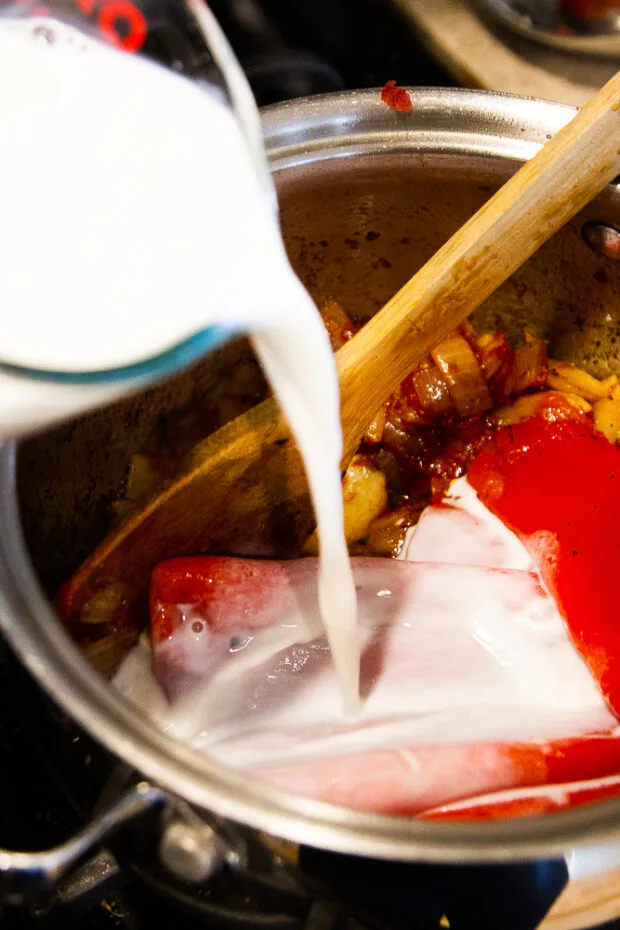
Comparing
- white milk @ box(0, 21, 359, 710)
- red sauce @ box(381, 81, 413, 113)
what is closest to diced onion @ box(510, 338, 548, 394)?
red sauce @ box(381, 81, 413, 113)

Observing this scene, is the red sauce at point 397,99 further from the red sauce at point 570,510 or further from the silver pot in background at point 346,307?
the red sauce at point 570,510

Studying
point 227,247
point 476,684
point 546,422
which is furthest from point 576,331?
point 227,247

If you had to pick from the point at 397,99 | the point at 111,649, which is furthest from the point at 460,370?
the point at 111,649

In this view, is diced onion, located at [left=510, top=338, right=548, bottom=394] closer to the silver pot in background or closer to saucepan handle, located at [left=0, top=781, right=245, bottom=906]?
the silver pot in background

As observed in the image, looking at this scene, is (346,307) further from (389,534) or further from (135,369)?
(135,369)

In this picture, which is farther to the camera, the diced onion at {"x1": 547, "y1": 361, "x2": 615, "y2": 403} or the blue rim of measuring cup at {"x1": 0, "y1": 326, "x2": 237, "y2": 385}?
the diced onion at {"x1": 547, "y1": 361, "x2": 615, "y2": 403}

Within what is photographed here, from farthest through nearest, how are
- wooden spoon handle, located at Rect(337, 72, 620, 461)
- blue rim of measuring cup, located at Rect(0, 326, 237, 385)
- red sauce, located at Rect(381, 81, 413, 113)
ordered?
red sauce, located at Rect(381, 81, 413, 113) → wooden spoon handle, located at Rect(337, 72, 620, 461) → blue rim of measuring cup, located at Rect(0, 326, 237, 385)
